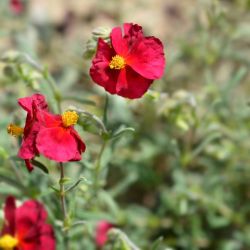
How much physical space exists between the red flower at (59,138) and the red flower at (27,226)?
0.61 meters

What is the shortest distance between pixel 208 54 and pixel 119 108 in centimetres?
74

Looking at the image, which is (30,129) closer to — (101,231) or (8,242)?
(8,242)

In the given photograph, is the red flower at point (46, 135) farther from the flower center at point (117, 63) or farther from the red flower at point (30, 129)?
the flower center at point (117, 63)

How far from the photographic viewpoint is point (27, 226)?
286cm

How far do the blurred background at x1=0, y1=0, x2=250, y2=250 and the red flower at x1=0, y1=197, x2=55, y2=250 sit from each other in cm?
16

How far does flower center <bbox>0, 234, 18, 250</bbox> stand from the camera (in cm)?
272

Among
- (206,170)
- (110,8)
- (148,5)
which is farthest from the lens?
(148,5)

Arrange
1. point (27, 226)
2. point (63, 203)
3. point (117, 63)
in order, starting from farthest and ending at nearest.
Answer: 1. point (27, 226)
2. point (63, 203)
3. point (117, 63)

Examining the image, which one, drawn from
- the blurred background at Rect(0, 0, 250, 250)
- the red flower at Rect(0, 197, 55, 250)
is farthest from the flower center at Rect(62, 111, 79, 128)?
the red flower at Rect(0, 197, 55, 250)

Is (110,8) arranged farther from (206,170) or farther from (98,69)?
(98,69)

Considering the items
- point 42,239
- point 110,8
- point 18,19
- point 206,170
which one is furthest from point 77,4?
point 42,239

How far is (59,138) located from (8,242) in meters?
0.69

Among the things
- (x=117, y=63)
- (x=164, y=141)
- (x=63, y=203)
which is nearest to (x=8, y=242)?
(x=63, y=203)

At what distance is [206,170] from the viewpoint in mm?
4234
